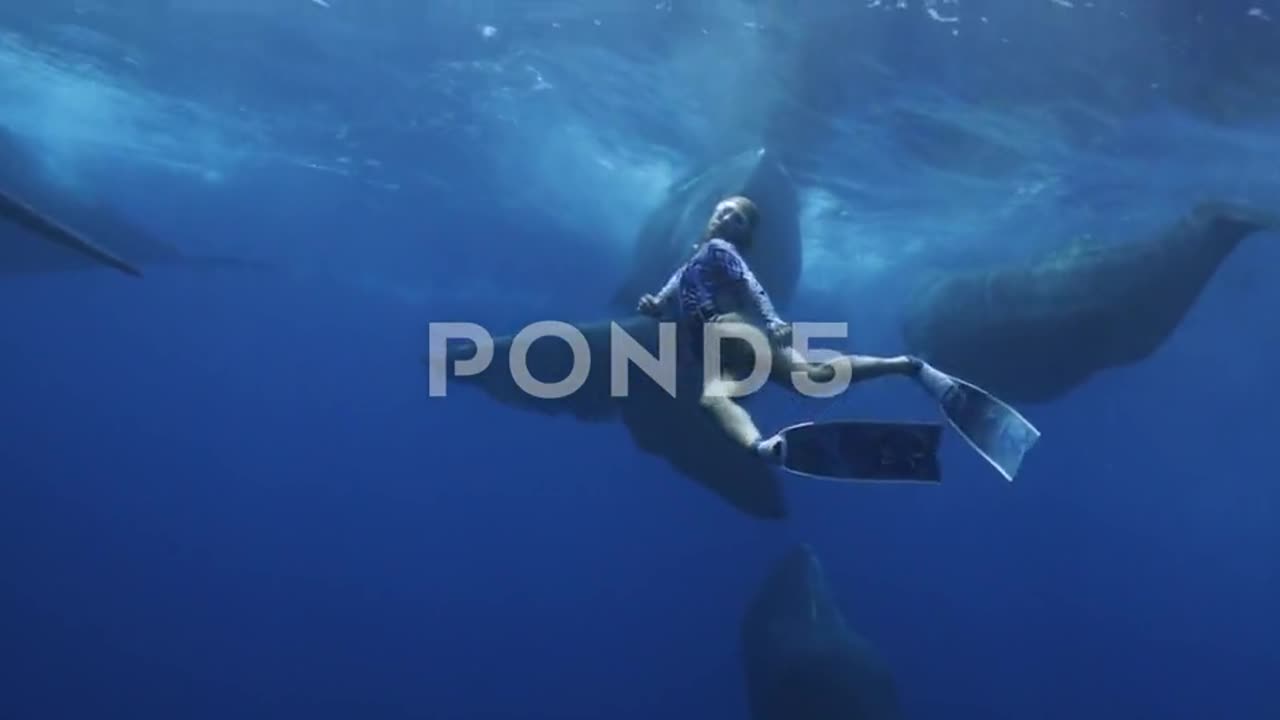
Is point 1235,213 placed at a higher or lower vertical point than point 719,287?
higher

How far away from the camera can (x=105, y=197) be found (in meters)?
33.0

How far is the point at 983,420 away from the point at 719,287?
218 cm

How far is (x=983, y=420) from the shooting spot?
762 cm

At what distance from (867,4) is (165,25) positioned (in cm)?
1339

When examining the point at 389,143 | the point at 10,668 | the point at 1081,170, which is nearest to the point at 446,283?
the point at 389,143

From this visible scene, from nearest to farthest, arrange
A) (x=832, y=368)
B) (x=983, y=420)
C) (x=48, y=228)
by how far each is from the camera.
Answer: (x=983, y=420) → (x=832, y=368) → (x=48, y=228)

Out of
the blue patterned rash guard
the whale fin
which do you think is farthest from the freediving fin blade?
the whale fin

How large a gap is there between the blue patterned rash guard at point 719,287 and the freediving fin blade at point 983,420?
1269mm

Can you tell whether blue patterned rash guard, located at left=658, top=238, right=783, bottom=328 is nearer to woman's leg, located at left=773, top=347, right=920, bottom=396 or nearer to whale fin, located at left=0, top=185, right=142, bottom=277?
woman's leg, located at left=773, top=347, right=920, bottom=396

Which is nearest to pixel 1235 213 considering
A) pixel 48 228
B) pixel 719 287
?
pixel 719 287

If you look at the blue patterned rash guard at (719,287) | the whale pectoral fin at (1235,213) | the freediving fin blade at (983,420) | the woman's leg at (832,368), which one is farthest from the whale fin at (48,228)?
the whale pectoral fin at (1235,213)

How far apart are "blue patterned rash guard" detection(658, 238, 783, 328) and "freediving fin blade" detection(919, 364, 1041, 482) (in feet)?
4.16

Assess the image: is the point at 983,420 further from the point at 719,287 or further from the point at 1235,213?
the point at 1235,213

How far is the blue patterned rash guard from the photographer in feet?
26.2
